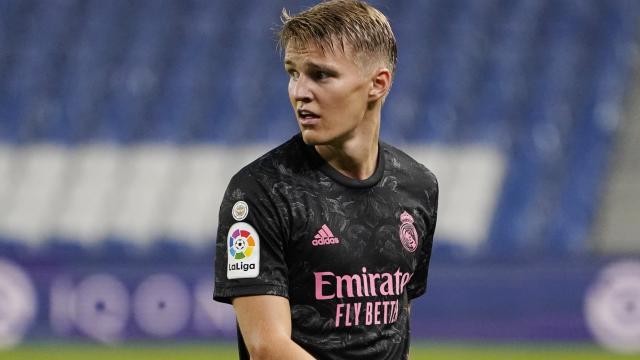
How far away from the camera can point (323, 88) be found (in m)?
3.93

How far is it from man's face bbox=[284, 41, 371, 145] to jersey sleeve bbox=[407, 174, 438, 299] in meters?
0.56

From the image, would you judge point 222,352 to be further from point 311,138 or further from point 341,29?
Answer: point 341,29

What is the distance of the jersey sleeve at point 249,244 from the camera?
12.7ft

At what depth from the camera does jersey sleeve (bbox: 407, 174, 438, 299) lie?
4.43 metres

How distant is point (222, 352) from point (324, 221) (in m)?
7.92

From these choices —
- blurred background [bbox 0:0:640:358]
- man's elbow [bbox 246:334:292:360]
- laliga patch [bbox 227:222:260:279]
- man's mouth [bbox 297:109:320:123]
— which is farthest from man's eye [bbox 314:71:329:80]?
blurred background [bbox 0:0:640:358]

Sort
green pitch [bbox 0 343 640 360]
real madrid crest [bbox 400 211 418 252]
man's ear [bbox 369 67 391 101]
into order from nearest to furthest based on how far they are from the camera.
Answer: man's ear [bbox 369 67 391 101], real madrid crest [bbox 400 211 418 252], green pitch [bbox 0 343 640 360]

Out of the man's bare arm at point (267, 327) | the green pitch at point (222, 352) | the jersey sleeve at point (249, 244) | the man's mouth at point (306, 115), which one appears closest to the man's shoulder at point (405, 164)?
the man's mouth at point (306, 115)

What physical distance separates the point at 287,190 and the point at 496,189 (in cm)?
1054

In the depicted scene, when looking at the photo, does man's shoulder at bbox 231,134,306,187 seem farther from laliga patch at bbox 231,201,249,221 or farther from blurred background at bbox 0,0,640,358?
blurred background at bbox 0,0,640,358

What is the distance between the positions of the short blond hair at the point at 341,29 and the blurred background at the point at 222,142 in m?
8.23

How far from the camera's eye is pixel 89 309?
40.4 ft

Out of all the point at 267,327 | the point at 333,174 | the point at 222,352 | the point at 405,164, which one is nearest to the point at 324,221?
the point at 333,174

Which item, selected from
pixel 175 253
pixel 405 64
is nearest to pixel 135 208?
pixel 175 253
